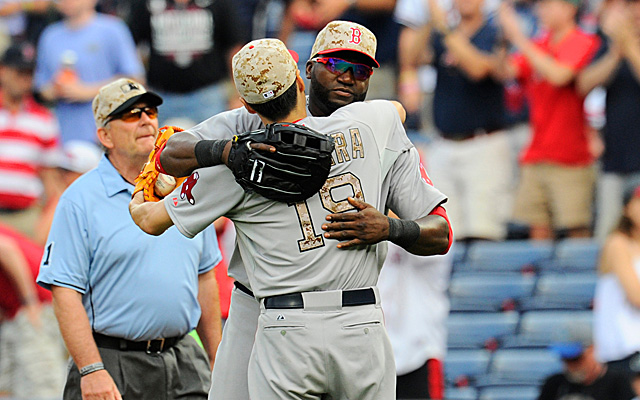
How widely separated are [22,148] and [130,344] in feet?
17.3

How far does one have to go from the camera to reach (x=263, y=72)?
3.46 meters

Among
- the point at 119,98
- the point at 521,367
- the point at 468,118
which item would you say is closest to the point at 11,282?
the point at 119,98

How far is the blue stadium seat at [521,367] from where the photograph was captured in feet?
27.5

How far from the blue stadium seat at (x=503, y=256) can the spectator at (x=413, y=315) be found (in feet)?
8.23

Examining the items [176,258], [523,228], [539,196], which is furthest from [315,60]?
→ [523,228]

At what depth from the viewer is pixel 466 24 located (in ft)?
28.6

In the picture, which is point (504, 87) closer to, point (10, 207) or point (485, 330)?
point (485, 330)

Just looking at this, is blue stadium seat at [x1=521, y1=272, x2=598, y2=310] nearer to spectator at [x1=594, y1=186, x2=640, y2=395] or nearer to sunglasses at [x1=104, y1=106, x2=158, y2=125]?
spectator at [x1=594, y1=186, x2=640, y2=395]

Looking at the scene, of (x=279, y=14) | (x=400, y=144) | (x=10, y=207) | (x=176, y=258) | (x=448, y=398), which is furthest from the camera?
(x=279, y=14)

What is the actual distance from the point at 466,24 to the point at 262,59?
18.2 feet

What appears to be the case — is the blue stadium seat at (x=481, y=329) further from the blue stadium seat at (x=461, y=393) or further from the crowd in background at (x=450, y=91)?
the crowd in background at (x=450, y=91)

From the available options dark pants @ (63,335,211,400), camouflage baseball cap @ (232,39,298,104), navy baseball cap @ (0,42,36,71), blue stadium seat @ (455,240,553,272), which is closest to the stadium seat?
blue stadium seat @ (455,240,553,272)

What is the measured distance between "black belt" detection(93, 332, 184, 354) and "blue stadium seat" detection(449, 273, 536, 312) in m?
4.99

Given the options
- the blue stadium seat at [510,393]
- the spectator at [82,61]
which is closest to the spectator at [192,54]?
the spectator at [82,61]
